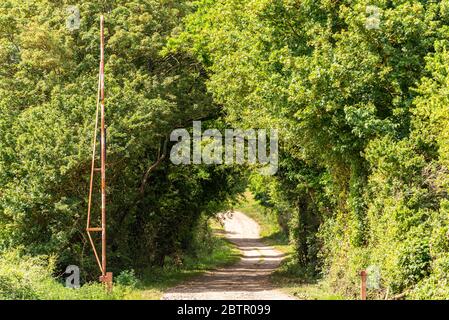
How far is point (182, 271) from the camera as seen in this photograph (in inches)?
1617

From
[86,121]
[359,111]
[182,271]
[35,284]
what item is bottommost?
[182,271]

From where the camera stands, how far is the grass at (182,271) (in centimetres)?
2685

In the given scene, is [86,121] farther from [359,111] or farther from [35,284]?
[359,111]

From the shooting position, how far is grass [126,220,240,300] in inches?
1057

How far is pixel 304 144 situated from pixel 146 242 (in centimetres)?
1201

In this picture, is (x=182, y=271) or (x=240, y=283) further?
(x=182, y=271)

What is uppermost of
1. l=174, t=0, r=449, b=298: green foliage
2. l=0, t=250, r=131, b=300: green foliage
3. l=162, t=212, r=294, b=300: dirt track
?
l=174, t=0, r=449, b=298: green foliage

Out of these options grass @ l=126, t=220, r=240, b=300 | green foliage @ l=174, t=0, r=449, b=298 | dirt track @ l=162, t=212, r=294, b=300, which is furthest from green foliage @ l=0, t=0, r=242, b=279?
green foliage @ l=174, t=0, r=449, b=298

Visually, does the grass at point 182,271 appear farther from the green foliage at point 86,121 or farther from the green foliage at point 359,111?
A: the green foliage at point 359,111

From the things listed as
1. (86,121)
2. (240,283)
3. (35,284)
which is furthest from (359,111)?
(240,283)

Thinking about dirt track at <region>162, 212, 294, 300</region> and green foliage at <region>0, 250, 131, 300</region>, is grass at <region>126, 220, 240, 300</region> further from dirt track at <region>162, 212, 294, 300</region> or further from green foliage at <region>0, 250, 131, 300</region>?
green foliage at <region>0, 250, 131, 300</region>
